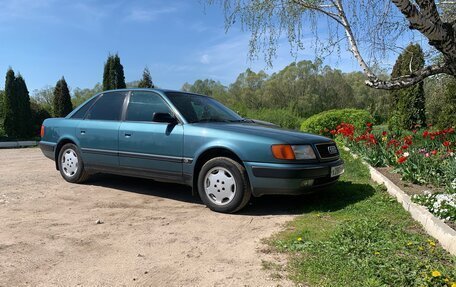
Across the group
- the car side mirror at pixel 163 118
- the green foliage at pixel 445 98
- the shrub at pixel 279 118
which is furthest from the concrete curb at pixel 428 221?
the shrub at pixel 279 118

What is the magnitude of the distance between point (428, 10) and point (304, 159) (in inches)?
78.2

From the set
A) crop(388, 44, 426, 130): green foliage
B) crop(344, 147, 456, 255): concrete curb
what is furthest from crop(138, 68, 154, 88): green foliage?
crop(344, 147, 456, 255): concrete curb

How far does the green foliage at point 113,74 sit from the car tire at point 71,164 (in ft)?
51.8

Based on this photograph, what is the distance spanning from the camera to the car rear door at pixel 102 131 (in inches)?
230

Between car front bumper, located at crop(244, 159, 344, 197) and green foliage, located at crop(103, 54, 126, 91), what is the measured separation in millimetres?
18497

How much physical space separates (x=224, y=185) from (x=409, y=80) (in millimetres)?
2454

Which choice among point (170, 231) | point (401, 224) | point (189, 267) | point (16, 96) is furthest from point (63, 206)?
point (16, 96)

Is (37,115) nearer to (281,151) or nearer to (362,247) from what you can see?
(281,151)

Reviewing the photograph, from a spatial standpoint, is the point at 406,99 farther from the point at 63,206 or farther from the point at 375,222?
the point at 63,206

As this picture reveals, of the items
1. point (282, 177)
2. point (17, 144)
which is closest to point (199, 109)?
point (282, 177)

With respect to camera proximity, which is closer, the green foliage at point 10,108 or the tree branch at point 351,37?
the tree branch at point 351,37

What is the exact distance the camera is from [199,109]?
5699mm

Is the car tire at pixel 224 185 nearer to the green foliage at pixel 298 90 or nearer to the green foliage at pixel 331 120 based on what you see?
the green foliage at pixel 331 120

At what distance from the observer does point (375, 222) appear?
161 inches
